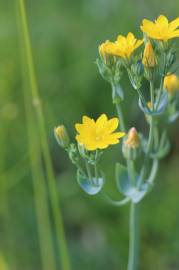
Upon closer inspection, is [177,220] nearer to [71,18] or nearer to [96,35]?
[96,35]

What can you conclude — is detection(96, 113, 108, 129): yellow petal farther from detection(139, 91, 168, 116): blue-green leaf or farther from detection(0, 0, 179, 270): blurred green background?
detection(0, 0, 179, 270): blurred green background

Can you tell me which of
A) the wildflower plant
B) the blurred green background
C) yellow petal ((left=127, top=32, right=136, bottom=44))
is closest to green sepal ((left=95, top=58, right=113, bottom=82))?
the wildflower plant

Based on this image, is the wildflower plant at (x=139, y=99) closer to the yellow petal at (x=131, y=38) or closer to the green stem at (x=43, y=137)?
the yellow petal at (x=131, y=38)

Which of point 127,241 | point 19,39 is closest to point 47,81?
point 19,39

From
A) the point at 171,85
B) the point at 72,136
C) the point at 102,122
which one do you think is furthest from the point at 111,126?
the point at 72,136

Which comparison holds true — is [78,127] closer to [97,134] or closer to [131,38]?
[97,134]

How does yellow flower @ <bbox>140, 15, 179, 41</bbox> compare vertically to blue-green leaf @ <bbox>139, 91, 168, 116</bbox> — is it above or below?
above

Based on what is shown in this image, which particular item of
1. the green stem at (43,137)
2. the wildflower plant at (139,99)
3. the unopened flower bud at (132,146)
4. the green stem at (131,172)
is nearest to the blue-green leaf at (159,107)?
the wildflower plant at (139,99)
